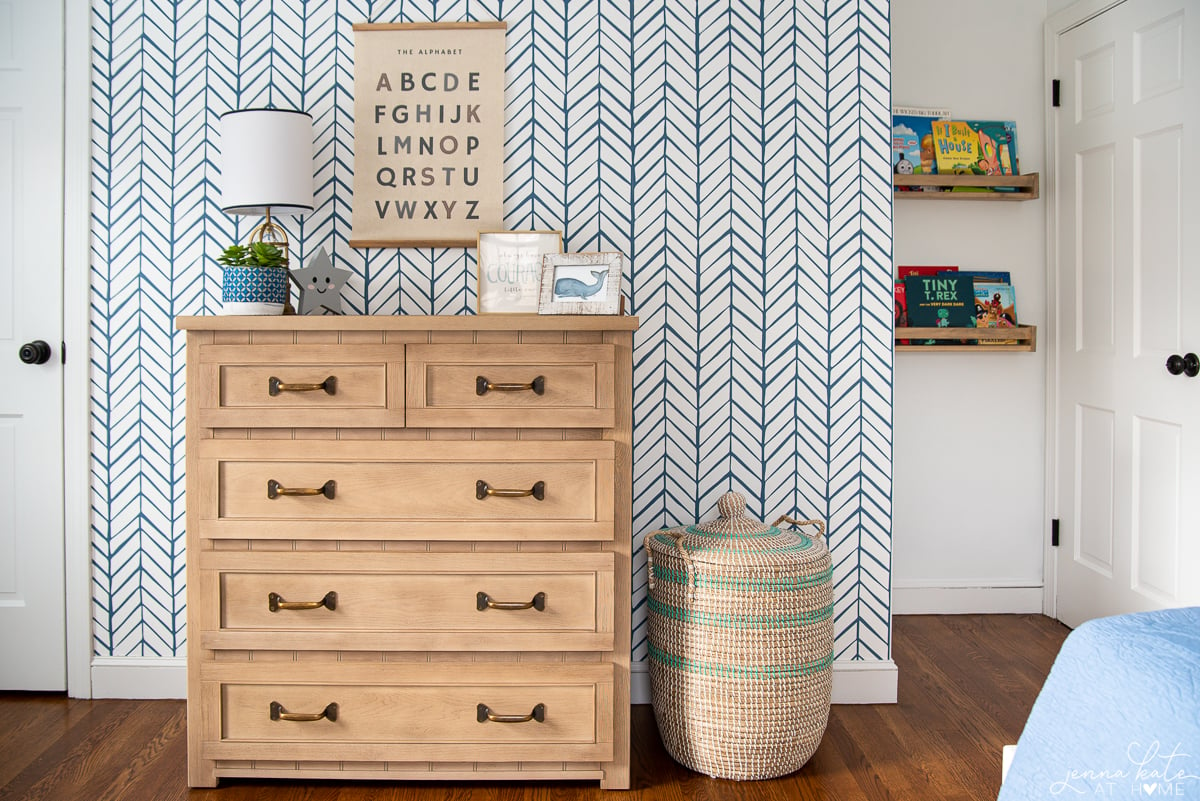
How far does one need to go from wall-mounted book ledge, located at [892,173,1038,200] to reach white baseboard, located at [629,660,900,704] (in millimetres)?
1580

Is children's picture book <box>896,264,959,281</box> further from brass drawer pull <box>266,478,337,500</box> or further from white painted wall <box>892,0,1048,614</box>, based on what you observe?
brass drawer pull <box>266,478,337,500</box>

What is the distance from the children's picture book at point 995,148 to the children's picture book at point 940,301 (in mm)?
402

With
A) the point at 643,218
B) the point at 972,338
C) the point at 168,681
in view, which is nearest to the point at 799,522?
the point at 643,218

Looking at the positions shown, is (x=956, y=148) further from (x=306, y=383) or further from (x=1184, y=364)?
(x=306, y=383)

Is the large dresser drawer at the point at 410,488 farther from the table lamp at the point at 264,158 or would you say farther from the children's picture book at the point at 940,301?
the children's picture book at the point at 940,301

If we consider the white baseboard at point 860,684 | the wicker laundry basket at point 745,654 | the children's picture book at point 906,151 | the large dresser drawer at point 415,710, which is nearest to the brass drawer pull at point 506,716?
the large dresser drawer at point 415,710

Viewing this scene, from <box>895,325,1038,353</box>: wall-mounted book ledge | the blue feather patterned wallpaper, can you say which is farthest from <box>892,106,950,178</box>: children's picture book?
the blue feather patterned wallpaper

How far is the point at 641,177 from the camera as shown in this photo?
2.49 meters

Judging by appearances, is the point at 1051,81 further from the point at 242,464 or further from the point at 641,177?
the point at 242,464

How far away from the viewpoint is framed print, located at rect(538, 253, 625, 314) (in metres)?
2.13

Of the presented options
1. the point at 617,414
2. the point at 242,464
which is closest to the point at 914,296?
the point at 617,414

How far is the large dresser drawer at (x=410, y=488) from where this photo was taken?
201 centimetres

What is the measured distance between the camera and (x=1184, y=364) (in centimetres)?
258

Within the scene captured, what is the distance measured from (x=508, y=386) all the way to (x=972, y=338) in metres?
A: 1.83
